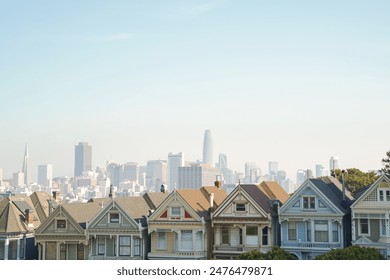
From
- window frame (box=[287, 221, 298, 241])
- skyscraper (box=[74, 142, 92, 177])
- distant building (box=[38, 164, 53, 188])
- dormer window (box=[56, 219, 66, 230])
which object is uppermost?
skyscraper (box=[74, 142, 92, 177])

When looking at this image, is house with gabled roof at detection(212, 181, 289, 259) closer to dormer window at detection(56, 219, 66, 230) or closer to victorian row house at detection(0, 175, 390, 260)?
victorian row house at detection(0, 175, 390, 260)

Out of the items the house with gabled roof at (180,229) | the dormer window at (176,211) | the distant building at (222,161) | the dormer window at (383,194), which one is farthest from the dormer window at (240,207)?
the dormer window at (383,194)

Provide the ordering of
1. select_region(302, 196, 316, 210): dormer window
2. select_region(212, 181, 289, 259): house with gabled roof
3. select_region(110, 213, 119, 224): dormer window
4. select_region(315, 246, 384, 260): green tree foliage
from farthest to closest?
1. select_region(110, 213, 119, 224): dormer window
2. select_region(212, 181, 289, 259): house with gabled roof
3. select_region(302, 196, 316, 210): dormer window
4. select_region(315, 246, 384, 260): green tree foliage

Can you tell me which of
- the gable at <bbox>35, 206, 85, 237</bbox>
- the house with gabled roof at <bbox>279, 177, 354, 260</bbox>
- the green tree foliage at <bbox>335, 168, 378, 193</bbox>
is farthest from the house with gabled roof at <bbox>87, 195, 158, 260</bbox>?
the green tree foliage at <bbox>335, 168, 378, 193</bbox>

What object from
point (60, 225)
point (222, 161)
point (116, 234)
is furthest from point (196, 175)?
point (60, 225)

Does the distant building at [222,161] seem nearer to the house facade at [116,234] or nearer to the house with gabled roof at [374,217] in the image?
the house facade at [116,234]

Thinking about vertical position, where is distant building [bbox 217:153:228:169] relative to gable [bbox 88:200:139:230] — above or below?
above
